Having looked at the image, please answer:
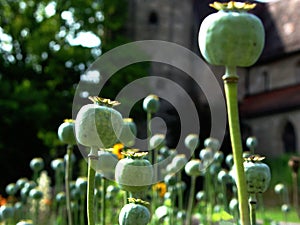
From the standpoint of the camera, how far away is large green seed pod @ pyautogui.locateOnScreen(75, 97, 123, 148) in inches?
29.3

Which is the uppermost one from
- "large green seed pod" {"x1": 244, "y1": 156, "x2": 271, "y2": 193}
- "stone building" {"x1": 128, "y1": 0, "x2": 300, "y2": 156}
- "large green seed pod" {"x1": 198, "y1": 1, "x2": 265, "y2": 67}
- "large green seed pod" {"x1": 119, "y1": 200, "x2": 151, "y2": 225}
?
"stone building" {"x1": 128, "y1": 0, "x2": 300, "y2": 156}

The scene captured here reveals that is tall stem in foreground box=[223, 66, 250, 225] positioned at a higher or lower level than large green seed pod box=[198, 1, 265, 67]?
lower

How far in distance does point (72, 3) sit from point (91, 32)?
1.08 metres

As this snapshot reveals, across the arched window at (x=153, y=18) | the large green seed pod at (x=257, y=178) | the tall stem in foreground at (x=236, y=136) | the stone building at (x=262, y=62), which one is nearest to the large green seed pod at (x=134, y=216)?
the large green seed pod at (x=257, y=178)

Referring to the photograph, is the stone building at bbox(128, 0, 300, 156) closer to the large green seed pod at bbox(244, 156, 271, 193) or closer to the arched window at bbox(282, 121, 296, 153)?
the arched window at bbox(282, 121, 296, 153)

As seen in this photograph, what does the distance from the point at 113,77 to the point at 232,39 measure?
606 inches

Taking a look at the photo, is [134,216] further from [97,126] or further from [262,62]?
[262,62]

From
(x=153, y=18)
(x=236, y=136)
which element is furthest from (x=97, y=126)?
(x=153, y=18)

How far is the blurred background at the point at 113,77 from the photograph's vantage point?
13.1m

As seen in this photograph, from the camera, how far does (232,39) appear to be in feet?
1.92

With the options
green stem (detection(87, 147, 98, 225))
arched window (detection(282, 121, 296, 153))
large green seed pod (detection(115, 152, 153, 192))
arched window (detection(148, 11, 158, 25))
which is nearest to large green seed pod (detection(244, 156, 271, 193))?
large green seed pod (detection(115, 152, 153, 192))

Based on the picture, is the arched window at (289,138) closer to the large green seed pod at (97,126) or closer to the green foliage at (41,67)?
the green foliage at (41,67)

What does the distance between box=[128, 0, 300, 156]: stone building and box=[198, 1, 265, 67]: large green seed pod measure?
16583mm

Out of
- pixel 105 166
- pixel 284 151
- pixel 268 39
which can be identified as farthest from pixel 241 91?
pixel 105 166
